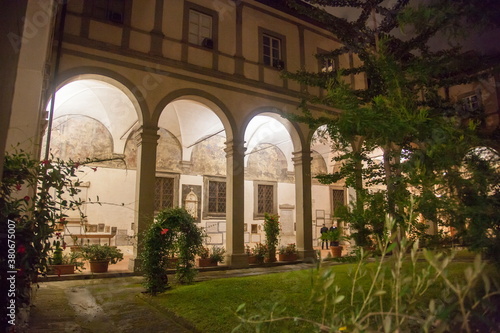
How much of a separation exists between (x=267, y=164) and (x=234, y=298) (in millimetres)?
11421

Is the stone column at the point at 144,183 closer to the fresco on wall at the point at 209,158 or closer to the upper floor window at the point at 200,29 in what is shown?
the upper floor window at the point at 200,29

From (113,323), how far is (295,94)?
30.5ft

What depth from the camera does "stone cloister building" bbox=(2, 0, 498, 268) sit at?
8453mm

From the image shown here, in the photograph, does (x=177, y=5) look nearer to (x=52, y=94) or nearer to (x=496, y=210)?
(x=52, y=94)

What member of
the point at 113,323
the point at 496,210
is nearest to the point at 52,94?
the point at 113,323

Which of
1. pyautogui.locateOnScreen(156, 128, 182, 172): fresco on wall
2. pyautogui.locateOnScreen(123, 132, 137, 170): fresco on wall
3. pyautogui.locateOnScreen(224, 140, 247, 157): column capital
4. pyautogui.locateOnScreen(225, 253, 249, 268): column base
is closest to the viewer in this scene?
pyautogui.locateOnScreen(225, 253, 249, 268): column base

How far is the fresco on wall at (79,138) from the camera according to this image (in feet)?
38.5

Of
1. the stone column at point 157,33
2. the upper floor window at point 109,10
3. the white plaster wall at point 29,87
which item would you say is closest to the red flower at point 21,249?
the white plaster wall at point 29,87

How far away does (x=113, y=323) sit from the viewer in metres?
4.36

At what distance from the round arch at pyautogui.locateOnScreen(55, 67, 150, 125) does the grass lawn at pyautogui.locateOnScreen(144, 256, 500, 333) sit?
15.5ft

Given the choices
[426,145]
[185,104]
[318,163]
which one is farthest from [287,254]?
[426,145]

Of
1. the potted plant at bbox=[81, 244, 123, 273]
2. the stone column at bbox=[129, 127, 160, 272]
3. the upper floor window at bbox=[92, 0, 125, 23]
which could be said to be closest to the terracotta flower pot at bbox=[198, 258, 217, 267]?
the stone column at bbox=[129, 127, 160, 272]

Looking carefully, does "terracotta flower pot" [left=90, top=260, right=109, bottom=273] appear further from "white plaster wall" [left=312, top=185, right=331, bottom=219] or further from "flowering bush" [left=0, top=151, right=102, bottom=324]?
"white plaster wall" [left=312, top=185, right=331, bottom=219]

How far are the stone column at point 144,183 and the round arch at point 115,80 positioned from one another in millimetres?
419
